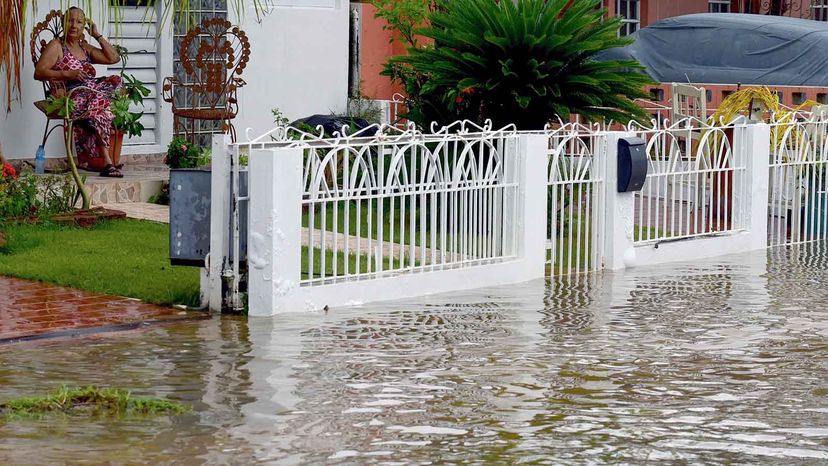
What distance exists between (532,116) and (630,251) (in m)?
2.55

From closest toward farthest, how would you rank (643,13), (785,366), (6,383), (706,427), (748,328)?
(706,427) → (6,383) → (785,366) → (748,328) → (643,13)

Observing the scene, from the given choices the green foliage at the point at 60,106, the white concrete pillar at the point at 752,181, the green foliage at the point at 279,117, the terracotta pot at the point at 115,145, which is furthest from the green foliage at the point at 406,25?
the white concrete pillar at the point at 752,181

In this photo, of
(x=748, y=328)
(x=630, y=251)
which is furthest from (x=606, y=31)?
(x=748, y=328)

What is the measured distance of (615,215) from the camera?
12.7m

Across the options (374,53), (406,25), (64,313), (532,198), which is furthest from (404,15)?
(64,313)

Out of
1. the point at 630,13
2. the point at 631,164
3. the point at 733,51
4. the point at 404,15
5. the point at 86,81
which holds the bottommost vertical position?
the point at 631,164

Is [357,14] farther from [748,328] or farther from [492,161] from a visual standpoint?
[748,328]

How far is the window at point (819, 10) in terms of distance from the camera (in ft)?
96.1

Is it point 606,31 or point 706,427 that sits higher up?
point 606,31

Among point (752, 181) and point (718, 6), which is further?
point (718, 6)

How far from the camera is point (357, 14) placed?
22.0 meters

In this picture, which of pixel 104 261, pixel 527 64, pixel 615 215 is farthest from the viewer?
pixel 527 64

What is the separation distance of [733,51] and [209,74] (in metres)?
9.47

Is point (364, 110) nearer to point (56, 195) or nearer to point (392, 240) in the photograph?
point (56, 195)
